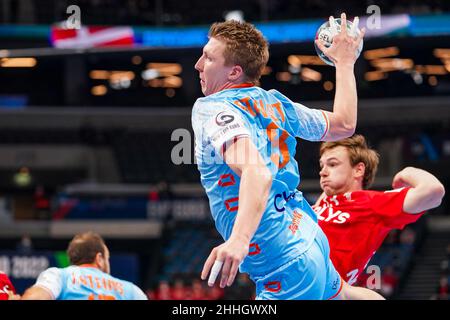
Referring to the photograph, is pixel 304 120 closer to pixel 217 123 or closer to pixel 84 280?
pixel 217 123

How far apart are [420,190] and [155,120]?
1026 inches

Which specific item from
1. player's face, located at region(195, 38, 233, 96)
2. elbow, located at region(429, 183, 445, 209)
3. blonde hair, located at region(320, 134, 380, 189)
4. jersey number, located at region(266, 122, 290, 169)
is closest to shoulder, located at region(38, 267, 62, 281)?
blonde hair, located at region(320, 134, 380, 189)

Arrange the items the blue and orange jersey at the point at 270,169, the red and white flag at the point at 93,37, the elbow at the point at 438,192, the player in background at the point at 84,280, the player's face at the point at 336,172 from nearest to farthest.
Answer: the blue and orange jersey at the point at 270,169 → the elbow at the point at 438,192 → the player's face at the point at 336,172 → the player in background at the point at 84,280 → the red and white flag at the point at 93,37

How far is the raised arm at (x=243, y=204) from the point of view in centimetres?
332

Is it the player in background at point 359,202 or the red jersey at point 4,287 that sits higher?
the player in background at point 359,202

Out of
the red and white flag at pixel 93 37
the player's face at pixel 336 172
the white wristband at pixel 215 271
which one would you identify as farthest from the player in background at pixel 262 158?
the red and white flag at pixel 93 37

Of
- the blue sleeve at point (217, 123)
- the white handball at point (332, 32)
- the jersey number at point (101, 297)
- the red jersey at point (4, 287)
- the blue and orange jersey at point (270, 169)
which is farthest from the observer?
the jersey number at point (101, 297)

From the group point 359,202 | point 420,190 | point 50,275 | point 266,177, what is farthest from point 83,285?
point 266,177

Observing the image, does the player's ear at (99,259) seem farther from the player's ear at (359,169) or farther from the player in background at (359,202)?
the player's ear at (359,169)

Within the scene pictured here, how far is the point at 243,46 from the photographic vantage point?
404 centimetres

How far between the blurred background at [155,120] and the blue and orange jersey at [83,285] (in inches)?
481

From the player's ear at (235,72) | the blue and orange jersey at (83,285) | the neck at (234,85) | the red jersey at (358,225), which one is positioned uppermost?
the player's ear at (235,72)

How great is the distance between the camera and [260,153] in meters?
3.86

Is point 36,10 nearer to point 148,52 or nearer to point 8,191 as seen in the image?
point 148,52
